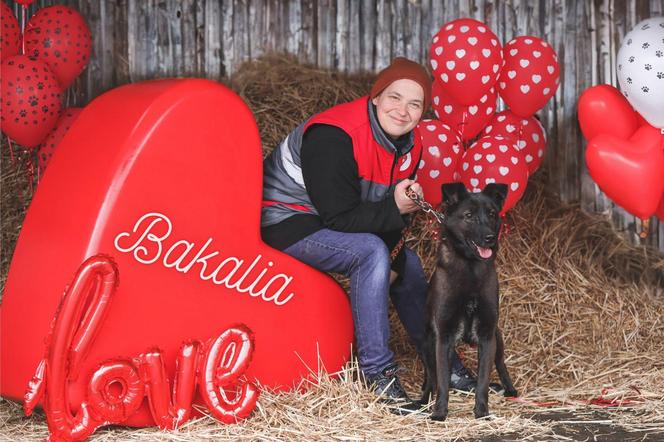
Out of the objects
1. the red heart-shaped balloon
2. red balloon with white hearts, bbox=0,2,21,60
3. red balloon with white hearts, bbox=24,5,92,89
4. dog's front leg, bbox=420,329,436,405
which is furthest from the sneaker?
red balloon with white hearts, bbox=0,2,21,60

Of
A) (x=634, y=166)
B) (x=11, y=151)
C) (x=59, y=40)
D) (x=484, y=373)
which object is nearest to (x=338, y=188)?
(x=484, y=373)

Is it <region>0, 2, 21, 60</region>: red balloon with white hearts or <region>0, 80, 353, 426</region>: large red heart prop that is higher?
<region>0, 2, 21, 60</region>: red balloon with white hearts

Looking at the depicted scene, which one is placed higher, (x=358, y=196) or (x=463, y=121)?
(x=463, y=121)

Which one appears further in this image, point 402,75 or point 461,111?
point 461,111

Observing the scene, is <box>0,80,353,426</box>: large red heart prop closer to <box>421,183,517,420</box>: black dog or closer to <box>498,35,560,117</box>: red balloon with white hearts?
<box>421,183,517,420</box>: black dog

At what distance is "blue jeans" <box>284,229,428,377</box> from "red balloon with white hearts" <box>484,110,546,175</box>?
1285mm

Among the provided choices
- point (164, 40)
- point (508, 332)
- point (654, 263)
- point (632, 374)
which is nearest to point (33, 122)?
point (164, 40)

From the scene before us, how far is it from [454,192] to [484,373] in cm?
66

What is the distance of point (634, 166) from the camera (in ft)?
13.2

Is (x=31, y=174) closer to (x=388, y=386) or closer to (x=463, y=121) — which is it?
(x=463, y=121)

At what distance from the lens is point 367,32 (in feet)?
17.3

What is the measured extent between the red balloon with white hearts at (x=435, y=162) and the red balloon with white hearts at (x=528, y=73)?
46cm

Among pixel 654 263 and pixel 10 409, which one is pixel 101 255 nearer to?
pixel 10 409

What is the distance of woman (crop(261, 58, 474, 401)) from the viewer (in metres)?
3.26
